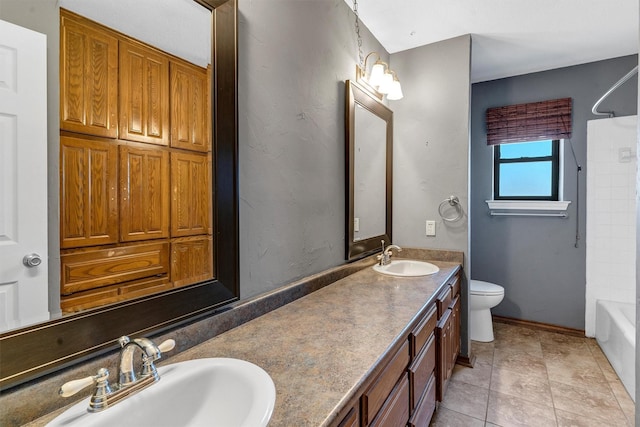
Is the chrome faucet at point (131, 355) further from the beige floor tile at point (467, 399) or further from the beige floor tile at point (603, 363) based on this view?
the beige floor tile at point (603, 363)

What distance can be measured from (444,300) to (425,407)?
55 centimetres

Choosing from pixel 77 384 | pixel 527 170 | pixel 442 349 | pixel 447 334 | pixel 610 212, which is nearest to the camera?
pixel 77 384

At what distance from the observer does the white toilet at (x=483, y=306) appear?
2.68 meters

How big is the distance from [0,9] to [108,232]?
0.47 metres

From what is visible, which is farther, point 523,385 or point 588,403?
point 523,385

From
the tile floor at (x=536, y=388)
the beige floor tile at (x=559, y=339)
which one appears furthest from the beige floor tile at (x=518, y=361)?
the beige floor tile at (x=559, y=339)

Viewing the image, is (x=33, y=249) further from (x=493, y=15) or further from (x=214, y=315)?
(x=493, y=15)

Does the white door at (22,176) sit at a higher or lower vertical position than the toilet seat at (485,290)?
higher

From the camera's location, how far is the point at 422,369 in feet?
4.58

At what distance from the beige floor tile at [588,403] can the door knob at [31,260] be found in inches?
101

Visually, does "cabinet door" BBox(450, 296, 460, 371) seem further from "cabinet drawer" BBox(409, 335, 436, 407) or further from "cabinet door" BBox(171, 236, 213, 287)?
"cabinet door" BBox(171, 236, 213, 287)

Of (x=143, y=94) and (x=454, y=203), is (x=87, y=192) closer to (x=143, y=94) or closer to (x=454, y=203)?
(x=143, y=94)

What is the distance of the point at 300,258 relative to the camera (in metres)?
1.54

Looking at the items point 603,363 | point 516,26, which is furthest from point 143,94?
point 603,363
